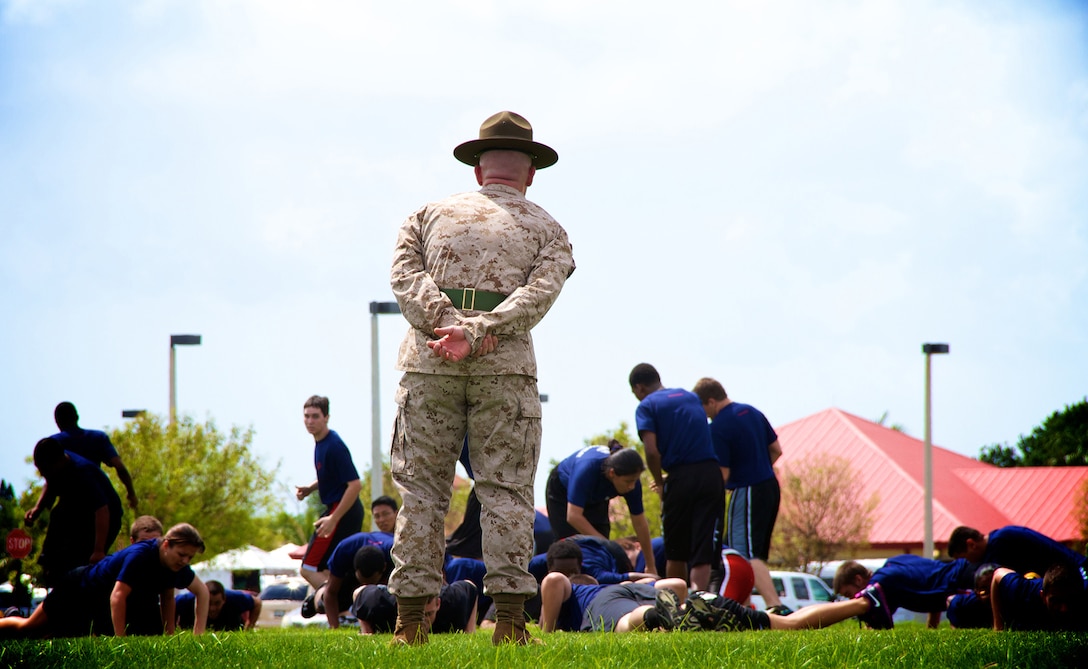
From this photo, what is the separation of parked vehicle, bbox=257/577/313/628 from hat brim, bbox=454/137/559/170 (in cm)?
2745

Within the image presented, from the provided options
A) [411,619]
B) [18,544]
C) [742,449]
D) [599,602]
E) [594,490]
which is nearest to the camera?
[411,619]

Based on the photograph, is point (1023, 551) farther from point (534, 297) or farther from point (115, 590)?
point (115, 590)

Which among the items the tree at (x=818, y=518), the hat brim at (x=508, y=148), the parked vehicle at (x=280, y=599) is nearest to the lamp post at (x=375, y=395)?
the parked vehicle at (x=280, y=599)

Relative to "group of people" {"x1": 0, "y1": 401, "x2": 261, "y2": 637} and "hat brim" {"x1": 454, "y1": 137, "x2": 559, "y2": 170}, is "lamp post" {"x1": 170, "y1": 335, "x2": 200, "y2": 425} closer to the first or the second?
→ "group of people" {"x1": 0, "y1": 401, "x2": 261, "y2": 637}

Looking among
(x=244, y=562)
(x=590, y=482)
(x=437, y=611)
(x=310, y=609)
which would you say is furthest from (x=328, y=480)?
(x=244, y=562)

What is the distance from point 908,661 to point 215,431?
94.5 ft

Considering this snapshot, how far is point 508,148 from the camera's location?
5.85 meters

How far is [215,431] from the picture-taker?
3127 cm

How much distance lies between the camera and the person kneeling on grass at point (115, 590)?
8.12 metres

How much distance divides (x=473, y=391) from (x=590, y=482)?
4902 mm

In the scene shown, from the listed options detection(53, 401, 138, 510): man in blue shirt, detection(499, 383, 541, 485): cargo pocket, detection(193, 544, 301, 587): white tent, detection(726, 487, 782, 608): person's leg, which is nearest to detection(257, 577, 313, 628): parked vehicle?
detection(193, 544, 301, 587): white tent

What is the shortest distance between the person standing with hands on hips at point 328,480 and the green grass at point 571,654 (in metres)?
4.91

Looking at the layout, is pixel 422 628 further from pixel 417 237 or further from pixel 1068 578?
pixel 1068 578

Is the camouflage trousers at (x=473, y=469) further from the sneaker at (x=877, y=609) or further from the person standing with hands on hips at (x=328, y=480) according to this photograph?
the person standing with hands on hips at (x=328, y=480)
